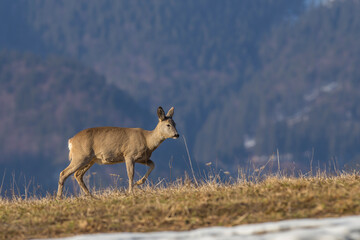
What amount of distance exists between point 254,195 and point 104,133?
5193mm

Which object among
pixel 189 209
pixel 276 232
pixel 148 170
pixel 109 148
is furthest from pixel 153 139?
pixel 276 232

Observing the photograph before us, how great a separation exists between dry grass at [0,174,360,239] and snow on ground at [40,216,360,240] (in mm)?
416

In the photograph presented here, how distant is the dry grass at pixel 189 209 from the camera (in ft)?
29.1

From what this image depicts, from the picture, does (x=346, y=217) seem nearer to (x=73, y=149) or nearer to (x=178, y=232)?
(x=178, y=232)

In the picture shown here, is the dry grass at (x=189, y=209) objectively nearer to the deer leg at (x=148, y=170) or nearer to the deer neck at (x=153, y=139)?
the deer leg at (x=148, y=170)

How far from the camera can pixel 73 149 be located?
1454cm

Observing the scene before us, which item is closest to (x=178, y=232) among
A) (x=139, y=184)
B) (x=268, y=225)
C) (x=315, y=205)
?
(x=268, y=225)

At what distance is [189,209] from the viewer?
941cm

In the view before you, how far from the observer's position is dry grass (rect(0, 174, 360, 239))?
8883 millimetres

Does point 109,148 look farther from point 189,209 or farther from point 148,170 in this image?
point 189,209

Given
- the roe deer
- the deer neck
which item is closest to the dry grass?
the roe deer

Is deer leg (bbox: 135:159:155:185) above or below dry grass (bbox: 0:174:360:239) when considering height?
above

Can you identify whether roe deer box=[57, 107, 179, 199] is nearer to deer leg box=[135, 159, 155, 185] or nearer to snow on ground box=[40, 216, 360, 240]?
deer leg box=[135, 159, 155, 185]

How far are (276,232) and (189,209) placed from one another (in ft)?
5.76
